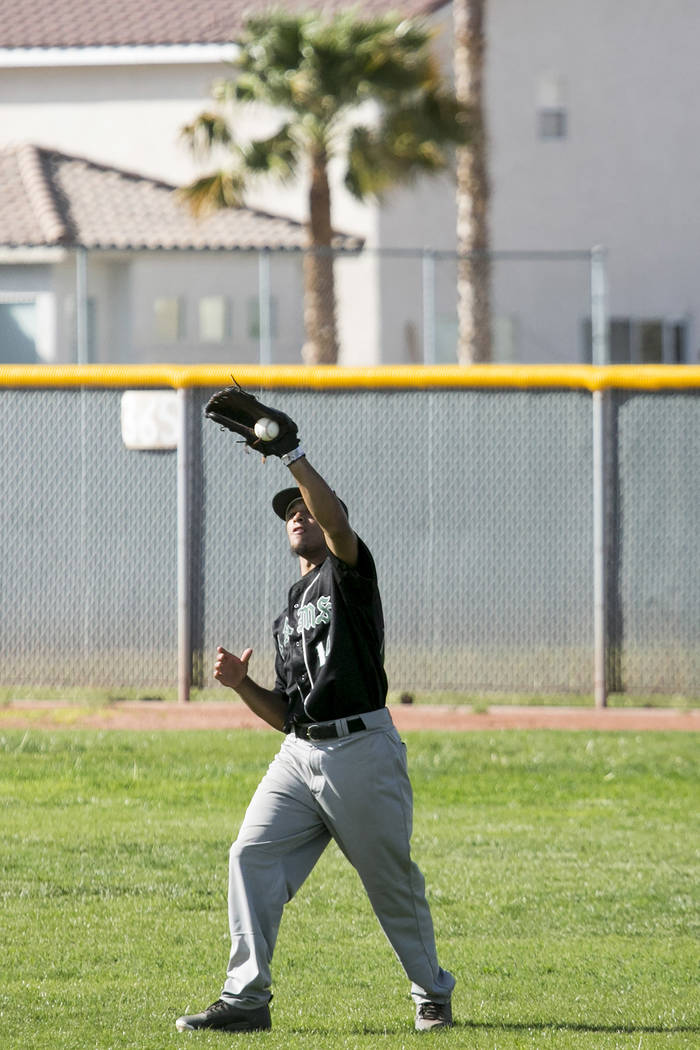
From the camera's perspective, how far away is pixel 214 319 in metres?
24.8

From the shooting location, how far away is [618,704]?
40.3 ft

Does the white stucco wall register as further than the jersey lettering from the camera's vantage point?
Yes

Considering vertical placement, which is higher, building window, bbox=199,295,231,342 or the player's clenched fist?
building window, bbox=199,295,231,342

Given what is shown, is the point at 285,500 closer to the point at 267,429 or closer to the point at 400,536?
the point at 267,429

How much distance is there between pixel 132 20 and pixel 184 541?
18.7 metres

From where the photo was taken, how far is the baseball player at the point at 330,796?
5.19m

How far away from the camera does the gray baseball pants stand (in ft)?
17.0

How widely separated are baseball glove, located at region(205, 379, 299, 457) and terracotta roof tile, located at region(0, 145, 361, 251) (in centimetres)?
1924

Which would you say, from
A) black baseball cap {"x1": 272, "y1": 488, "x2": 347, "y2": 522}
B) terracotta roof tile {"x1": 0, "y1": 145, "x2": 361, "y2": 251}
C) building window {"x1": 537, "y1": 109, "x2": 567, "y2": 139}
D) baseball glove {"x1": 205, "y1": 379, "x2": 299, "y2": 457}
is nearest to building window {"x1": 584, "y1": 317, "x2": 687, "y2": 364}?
building window {"x1": 537, "y1": 109, "x2": 567, "y2": 139}

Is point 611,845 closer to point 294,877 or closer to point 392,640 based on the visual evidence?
point 294,877

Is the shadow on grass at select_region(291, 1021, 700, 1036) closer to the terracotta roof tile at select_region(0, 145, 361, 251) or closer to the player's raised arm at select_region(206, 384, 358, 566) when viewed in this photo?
the player's raised arm at select_region(206, 384, 358, 566)

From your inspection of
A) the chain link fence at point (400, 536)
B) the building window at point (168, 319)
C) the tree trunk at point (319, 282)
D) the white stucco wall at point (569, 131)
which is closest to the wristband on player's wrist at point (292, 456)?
the chain link fence at point (400, 536)

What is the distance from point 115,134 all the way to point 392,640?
57.4ft

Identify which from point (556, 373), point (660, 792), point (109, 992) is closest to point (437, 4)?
point (556, 373)
